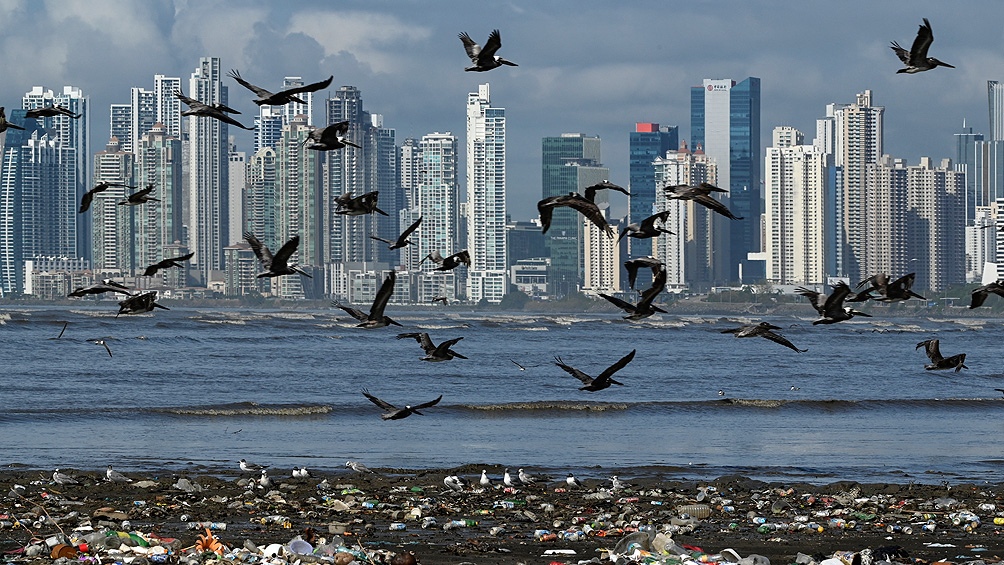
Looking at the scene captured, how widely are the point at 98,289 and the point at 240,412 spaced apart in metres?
18.6

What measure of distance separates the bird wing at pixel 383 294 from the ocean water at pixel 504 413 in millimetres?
8620

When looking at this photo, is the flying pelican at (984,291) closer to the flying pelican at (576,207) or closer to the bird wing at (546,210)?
the flying pelican at (576,207)

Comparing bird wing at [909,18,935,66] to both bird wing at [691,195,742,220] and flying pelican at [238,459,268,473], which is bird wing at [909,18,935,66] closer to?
bird wing at [691,195,742,220]

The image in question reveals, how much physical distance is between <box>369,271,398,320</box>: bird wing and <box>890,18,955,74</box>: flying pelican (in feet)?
22.0

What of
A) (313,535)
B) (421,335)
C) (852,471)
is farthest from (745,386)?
(313,535)

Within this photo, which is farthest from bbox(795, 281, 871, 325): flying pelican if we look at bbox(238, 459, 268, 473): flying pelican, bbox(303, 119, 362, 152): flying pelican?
bbox(238, 459, 268, 473): flying pelican

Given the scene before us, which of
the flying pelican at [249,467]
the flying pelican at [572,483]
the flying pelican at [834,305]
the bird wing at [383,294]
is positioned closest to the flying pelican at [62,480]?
the flying pelican at [249,467]

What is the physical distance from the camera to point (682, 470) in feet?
79.0

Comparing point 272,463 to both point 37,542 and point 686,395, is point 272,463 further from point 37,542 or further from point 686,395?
point 686,395

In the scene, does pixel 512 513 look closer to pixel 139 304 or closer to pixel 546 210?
pixel 546 210

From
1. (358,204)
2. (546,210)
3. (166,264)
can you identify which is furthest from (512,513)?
(166,264)

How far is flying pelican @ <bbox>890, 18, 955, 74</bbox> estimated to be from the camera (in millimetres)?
17172

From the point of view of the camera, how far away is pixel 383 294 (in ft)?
47.4

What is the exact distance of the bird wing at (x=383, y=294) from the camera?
14117 millimetres
